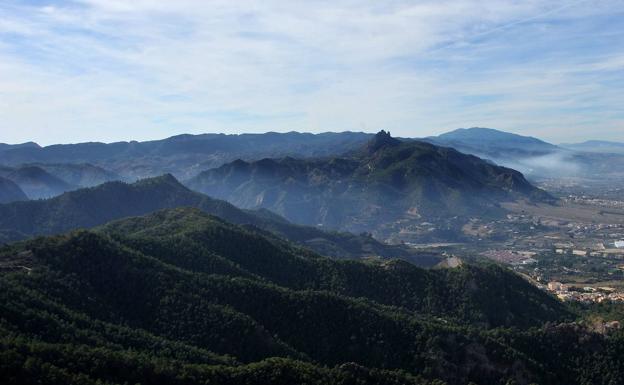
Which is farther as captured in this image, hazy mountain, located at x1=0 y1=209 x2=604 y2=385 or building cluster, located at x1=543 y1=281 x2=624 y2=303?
building cluster, located at x1=543 y1=281 x2=624 y2=303

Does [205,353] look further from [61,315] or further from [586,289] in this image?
[586,289]

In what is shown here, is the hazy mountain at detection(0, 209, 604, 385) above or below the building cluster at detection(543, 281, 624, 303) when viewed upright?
above

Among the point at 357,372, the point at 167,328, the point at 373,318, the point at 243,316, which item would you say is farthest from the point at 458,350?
the point at 167,328

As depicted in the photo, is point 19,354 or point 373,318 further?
point 373,318

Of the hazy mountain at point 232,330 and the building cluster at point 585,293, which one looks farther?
the building cluster at point 585,293

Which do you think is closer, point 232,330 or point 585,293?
point 232,330

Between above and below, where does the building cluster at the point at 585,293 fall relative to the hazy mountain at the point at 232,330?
below

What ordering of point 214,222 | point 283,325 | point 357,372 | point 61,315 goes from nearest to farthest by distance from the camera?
point 357,372 → point 61,315 → point 283,325 → point 214,222

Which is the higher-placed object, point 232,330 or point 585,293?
point 232,330
